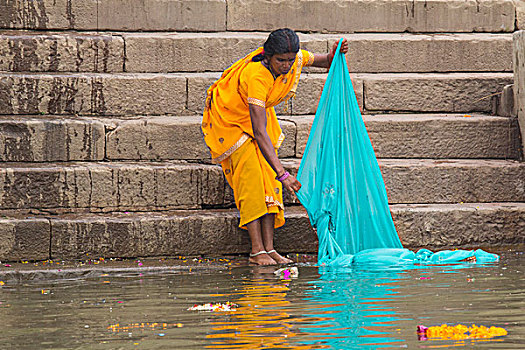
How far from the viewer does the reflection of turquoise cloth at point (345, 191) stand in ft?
21.6

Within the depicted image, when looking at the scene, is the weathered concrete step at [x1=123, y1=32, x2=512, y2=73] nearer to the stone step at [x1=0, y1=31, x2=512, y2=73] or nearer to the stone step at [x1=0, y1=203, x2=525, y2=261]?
the stone step at [x1=0, y1=31, x2=512, y2=73]

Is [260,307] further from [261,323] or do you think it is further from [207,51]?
[207,51]

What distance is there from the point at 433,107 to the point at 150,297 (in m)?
4.07

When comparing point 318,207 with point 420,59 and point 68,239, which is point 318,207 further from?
point 420,59

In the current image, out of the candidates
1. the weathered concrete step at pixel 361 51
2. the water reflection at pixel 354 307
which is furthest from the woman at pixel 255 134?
the weathered concrete step at pixel 361 51

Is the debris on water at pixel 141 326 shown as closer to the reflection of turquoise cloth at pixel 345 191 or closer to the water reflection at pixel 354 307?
the water reflection at pixel 354 307

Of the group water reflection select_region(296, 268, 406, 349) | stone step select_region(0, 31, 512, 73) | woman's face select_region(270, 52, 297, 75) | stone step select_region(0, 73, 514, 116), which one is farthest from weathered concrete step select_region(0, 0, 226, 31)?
water reflection select_region(296, 268, 406, 349)

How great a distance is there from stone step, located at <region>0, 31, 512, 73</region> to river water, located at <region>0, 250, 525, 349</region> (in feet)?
8.89

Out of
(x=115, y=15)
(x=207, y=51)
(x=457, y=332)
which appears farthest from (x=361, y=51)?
(x=457, y=332)

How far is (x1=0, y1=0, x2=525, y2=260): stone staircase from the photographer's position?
6789 mm

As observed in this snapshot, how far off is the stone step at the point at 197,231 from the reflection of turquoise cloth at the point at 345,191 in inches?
13.1

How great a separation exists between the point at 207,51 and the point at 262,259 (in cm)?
267

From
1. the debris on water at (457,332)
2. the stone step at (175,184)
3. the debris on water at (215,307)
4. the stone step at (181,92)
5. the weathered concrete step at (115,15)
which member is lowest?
the debris on water at (215,307)

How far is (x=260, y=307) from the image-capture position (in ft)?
14.9
